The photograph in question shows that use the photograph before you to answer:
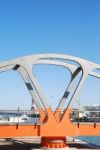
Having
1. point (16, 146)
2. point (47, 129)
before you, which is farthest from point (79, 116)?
point (47, 129)

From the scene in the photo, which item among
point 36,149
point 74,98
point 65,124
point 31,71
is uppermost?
point 31,71

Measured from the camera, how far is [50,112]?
36.5 m

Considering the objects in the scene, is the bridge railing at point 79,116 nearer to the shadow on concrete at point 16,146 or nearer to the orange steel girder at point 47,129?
the orange steel girder at point 47,129

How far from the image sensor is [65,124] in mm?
36656

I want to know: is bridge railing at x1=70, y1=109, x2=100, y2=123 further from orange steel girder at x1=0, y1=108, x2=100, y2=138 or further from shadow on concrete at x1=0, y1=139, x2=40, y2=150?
shadow on concrete at x1=0, y1=139, x2=40, y2=150

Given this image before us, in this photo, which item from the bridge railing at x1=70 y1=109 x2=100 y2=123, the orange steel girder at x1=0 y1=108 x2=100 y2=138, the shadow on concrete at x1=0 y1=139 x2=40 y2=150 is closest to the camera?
the orange steel girder at x1=0 y1=108 x2=100 y2=138

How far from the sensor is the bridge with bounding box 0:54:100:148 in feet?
118

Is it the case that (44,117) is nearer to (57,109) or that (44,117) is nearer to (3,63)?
(57,109)

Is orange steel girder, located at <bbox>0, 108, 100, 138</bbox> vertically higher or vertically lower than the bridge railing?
lower

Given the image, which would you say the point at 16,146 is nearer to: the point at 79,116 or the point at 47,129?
the point at 79,116

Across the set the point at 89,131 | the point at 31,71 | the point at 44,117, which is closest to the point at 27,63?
the point at 31,71

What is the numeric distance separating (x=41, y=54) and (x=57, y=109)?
6.30 meters

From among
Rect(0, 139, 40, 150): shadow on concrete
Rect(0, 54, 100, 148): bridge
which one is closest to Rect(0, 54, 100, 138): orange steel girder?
Rect(0, 54, 100, 148): bridge

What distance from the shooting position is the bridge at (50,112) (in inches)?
1414
